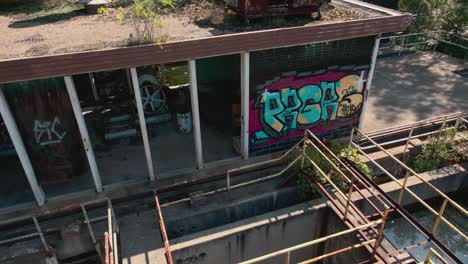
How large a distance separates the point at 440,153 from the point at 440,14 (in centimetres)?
1032

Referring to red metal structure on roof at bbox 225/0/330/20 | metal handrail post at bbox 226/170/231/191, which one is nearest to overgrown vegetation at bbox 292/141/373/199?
metal handrail post at bbox 226/170/231/191

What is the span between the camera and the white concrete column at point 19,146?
22.6ft

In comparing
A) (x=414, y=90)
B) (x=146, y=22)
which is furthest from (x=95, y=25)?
(x=414, y=90)

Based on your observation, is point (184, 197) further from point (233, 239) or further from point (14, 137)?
point (14, 137)

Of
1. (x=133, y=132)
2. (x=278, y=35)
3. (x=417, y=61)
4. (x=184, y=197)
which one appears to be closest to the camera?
(x=278, y=35)

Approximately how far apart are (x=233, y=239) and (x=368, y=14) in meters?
6.85

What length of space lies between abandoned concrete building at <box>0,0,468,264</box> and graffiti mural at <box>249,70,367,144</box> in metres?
0.03

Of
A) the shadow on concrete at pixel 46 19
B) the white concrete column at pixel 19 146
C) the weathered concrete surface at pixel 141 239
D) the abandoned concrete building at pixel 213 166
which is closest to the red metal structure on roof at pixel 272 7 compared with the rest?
the abandoned concrete building at pixel 213 166

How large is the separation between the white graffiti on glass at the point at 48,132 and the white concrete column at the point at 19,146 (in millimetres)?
417

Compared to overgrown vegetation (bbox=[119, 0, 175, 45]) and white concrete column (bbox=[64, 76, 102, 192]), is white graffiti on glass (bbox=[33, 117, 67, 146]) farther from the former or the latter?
overgrown vegetation (bbox=[119, 0, 175, 45])

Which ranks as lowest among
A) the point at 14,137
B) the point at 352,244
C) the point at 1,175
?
the point at 352,244

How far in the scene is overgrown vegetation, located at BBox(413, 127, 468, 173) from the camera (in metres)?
9.66

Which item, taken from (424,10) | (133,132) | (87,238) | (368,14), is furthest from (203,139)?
(424,10)

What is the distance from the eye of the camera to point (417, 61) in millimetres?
15766
